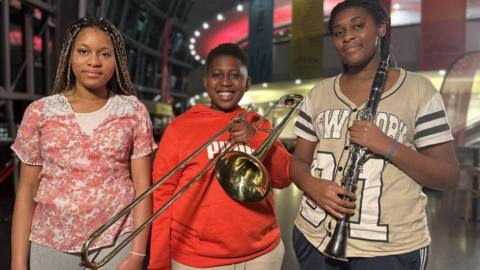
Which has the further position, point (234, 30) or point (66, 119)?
point (234, 30)

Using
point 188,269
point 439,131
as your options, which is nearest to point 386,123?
point 439,131

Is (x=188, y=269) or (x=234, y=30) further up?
(x=234, y=30)

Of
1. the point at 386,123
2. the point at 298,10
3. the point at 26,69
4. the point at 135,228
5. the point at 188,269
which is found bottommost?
the point at 188,269

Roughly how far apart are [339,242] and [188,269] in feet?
2.40

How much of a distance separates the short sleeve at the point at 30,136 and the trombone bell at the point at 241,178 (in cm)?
71

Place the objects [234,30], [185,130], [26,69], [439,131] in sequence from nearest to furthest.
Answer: [439,131] → [185,130] → [26,69] → [234,30]

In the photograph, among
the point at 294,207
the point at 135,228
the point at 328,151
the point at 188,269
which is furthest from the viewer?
the point at 294,207

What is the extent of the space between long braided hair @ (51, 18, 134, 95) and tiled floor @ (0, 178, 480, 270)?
227 cm

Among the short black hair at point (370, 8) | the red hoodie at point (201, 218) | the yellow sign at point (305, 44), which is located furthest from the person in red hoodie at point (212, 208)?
the yellow sign at point (305, 44)

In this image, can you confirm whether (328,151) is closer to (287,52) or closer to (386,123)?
(386,123)

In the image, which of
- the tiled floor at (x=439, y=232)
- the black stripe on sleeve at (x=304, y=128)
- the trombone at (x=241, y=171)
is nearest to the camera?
the black stripe on sleeve at (x=304, y=128)

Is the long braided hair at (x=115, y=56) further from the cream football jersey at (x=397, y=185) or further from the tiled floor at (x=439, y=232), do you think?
the tiled floor at (x=439, y=232)

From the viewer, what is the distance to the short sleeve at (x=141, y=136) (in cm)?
154

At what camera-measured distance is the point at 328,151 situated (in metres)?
1.41
